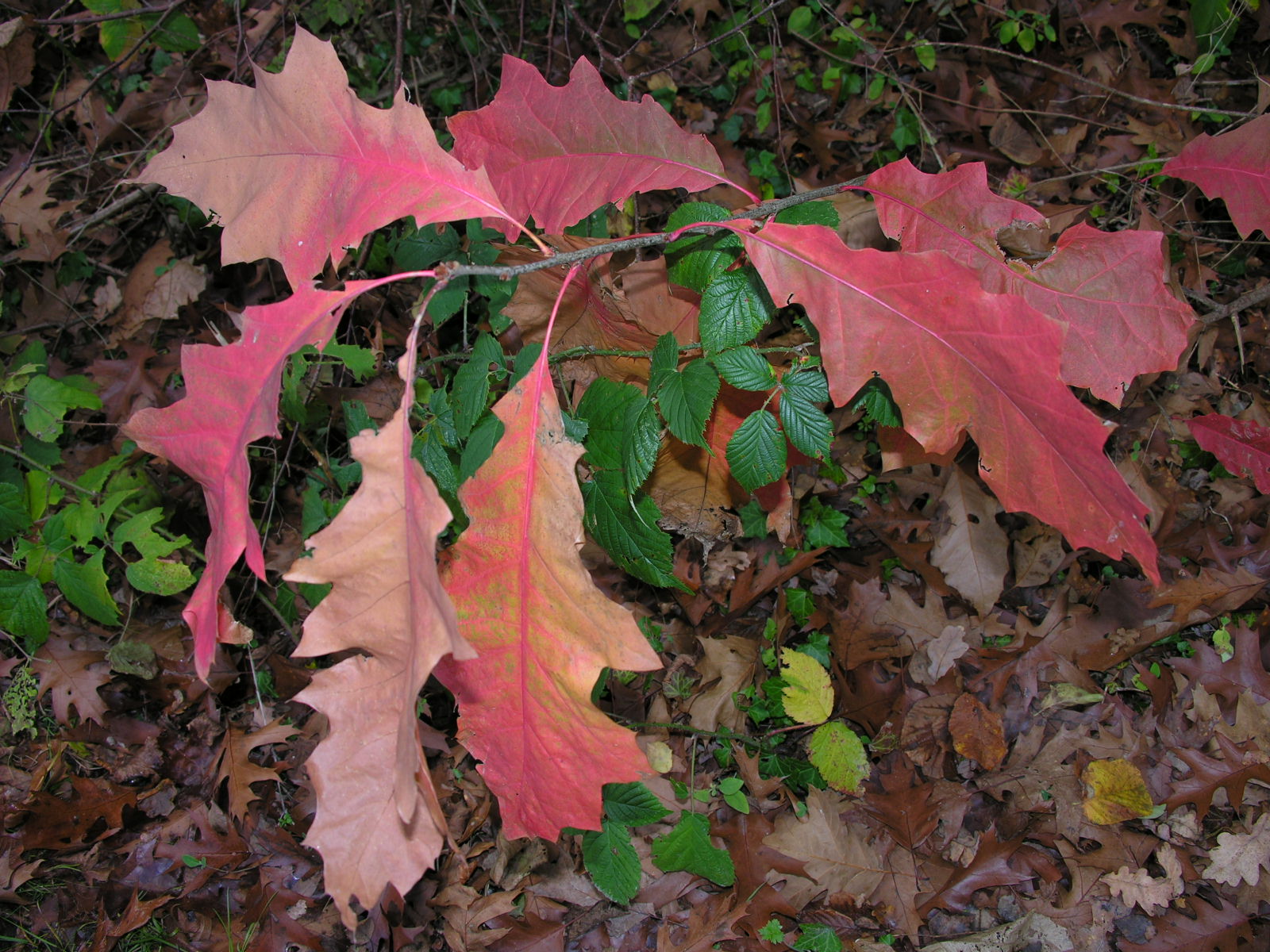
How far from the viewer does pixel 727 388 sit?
1.54 meters

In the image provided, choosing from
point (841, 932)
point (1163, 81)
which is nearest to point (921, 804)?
point (841, 932)

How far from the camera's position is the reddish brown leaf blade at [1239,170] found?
1.43 m

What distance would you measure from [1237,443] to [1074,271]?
914 mm

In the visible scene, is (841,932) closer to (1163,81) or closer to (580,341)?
(580,341)

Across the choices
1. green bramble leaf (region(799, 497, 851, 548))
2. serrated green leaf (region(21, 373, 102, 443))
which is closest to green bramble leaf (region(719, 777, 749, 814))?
green bramble leaf (region(799, 497, 851, 548))

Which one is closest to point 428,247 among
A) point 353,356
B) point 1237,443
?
point 353,356

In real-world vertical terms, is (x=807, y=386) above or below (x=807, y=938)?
above

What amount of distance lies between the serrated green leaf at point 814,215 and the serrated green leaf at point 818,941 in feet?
5.78

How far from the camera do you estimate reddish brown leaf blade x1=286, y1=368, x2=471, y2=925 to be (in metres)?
0.84

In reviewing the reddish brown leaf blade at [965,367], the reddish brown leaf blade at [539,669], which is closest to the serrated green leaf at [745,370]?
the reddish brown leaf blade at [965,367]

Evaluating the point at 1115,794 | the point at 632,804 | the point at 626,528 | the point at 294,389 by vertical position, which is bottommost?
the point at 1115,794

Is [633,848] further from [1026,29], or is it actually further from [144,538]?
[1026,29]

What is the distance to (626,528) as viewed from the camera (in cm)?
143

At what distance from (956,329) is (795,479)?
3.65ft
